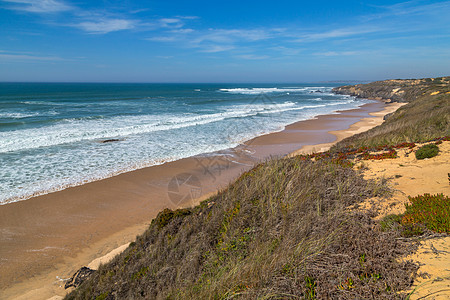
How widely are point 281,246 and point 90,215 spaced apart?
7539 mm

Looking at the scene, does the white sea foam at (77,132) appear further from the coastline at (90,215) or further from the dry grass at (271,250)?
the dry grass at (271,250)

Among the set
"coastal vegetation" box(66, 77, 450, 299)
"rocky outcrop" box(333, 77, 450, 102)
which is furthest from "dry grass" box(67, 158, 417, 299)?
"rocky outcrop" box(333, 77, 450, 102)

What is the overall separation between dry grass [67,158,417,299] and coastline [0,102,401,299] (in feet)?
6.57

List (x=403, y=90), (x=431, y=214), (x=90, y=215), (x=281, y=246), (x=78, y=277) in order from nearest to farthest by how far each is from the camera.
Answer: (x=281, y=246)
(x=431, y=214)
(x=78, y=277)
(x=90, y=215)
(x=403, y=90)

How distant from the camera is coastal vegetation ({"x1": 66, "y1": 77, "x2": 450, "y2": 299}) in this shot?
286cm

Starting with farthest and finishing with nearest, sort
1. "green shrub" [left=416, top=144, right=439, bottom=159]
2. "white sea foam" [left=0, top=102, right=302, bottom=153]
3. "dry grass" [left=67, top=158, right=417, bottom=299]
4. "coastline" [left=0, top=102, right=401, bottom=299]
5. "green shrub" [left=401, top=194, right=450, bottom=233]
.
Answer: "white sea foam" [left=0, top=102, right=302, bottom=153] < "green shrub" [left=416, top=144, right=439, bottom=159] < "coastline" [left=0, top=102, right=401, bottom=299] < "green shrub" [left=401, top=194, right=450, bottom=233] < "dry grass" [left=67, top=158, right=417, bottom=299]

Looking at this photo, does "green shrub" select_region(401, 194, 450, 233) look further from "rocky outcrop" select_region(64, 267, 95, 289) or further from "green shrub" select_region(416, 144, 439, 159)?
"rocky outcrop" select_region(64, 267, 95, 289)

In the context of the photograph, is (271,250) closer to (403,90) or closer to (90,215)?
(90,215)

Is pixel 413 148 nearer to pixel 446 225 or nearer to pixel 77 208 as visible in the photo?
pixel 446 225

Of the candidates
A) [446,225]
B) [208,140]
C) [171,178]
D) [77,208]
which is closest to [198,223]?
[446,225]

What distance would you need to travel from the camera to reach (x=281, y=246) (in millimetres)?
3457

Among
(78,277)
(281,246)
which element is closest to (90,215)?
(78,277)

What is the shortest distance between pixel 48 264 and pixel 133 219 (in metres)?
2.56

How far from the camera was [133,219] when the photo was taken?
8211 mm
